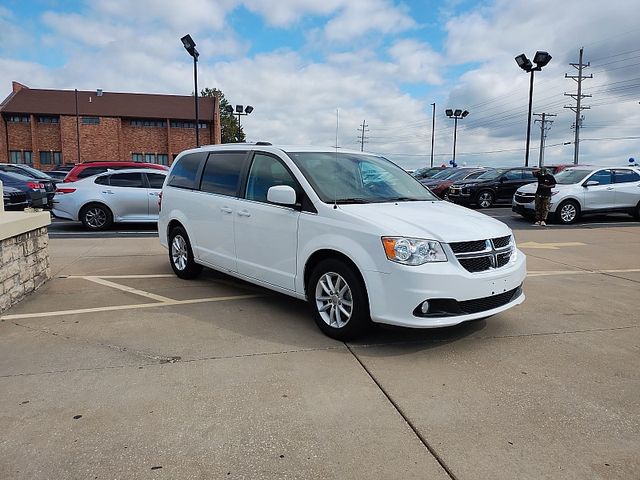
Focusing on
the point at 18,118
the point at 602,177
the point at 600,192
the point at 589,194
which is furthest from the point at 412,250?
the point at 18,118

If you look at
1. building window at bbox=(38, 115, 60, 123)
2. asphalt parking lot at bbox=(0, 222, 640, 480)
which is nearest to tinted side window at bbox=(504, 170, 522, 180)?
asphalt parking lot at bbox=(0, 222, 640, 480)

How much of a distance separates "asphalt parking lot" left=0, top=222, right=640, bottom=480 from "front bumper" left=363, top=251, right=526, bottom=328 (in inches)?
13.6

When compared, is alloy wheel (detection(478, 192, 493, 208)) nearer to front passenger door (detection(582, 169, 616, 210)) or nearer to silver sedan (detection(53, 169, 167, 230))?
front passenger door (detection(582, 169, 616, 210))

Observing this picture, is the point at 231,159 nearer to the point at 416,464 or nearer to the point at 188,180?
the point at 188,180

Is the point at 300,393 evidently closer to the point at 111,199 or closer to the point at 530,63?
the point at 111,199

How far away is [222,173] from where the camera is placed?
5.96 m

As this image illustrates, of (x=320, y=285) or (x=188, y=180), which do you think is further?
(x=188, y=180)

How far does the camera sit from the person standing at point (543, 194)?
13512 millimetres

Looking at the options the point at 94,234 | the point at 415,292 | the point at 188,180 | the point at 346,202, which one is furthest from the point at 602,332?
the point at 94,234

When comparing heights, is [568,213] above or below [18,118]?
below

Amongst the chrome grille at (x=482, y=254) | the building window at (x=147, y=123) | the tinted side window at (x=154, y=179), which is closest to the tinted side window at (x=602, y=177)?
the tinted side window at (x=154, y=179)

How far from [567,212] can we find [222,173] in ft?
39.0

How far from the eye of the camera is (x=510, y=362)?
13.1 ft

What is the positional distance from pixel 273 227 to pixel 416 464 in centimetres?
286
